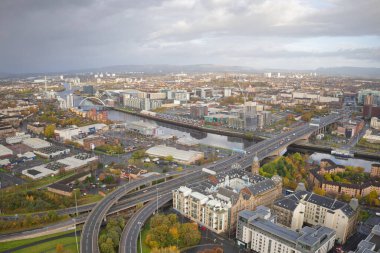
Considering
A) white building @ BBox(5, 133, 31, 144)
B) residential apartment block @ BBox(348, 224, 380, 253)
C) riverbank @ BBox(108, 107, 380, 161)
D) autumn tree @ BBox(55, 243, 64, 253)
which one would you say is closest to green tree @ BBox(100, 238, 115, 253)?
autumn tree @ BBox(55, 243, 64, 253)

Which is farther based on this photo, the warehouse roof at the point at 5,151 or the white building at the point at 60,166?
the warehouse roof at the point at 5,151

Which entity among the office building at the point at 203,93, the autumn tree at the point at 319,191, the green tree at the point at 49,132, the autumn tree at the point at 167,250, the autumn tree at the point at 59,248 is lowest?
the autumn tree at the point at 59,248

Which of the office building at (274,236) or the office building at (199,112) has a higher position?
the office building at (199,112)

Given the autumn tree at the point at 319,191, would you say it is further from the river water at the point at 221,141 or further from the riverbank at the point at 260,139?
the riverbank at the point at 260,139

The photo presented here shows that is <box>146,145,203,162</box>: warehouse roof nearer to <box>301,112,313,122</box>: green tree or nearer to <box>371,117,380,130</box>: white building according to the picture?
<box>301,112,313,122</box>: green tree

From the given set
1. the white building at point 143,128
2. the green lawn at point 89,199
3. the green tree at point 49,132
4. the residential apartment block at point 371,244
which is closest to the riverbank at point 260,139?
the white building at point 143,128

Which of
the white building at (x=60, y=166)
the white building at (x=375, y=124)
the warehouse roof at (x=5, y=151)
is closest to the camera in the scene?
the white building at (x=60, y=166)
